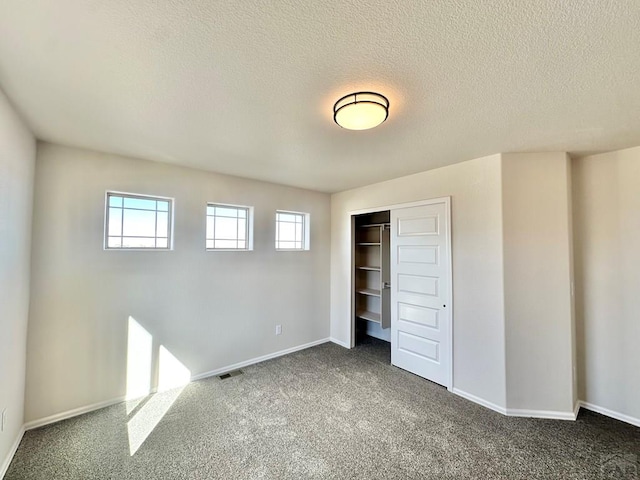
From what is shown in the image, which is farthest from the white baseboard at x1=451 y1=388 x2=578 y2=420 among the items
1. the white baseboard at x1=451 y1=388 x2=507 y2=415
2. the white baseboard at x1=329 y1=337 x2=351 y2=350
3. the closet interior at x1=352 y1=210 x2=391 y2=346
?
the white baseboard at x1=329 y1=337 x2=351 y2=350

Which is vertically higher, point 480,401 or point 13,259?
point 13,259

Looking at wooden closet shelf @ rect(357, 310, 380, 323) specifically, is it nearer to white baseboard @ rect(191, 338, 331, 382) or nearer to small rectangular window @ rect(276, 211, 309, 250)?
white baseboard @ rect(191, 338, 331, 382)


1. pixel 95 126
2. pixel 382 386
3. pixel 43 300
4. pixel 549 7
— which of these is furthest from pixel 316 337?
pixel 549 7

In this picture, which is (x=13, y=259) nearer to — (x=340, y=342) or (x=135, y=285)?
(x=135, y=285)

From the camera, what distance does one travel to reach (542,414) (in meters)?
2.52

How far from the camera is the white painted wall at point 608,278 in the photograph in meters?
2.47

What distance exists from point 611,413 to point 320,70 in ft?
12.7

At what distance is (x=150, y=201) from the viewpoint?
9.95 feet

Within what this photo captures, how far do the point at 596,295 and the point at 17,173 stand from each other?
5.05 m

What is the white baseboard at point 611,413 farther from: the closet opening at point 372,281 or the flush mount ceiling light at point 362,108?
the flush mount ceiling light at point 362,108

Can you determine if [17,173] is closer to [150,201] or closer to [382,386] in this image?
[150,201]

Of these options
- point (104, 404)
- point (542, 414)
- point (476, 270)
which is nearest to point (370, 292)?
point (476, 270)

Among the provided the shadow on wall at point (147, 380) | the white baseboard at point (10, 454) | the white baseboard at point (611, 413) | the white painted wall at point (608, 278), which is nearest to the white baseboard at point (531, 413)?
the white baseboard at point (611, 413)

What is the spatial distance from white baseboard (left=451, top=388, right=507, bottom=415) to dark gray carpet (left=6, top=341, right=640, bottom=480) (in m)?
0.10
